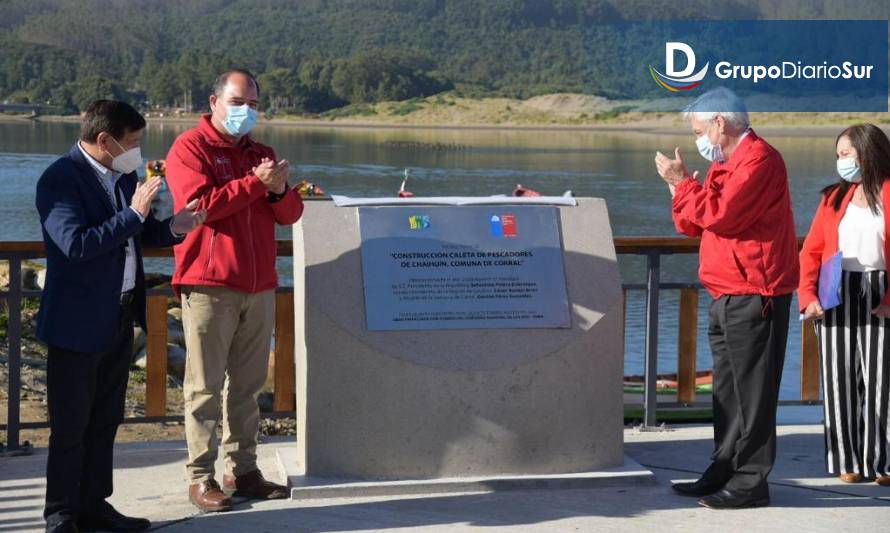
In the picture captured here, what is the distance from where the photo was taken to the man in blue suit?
451 cm

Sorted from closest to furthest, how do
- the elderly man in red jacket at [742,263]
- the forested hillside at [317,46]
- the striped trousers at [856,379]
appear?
the elderly man in red jacket at [742,263], the striped trousers at [856,379], the forested hillside at [317,46]

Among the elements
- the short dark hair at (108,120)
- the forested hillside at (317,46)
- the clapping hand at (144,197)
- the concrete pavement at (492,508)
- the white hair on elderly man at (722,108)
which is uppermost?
the forested hillside at (317,46)

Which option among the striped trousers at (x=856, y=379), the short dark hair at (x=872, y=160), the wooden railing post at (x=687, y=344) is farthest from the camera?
the wooden railing post at (x=687, y=344)

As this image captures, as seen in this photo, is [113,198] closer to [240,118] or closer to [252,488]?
[240,118]

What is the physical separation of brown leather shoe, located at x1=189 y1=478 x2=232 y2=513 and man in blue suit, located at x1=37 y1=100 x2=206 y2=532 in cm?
53

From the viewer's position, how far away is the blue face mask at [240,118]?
507 cm

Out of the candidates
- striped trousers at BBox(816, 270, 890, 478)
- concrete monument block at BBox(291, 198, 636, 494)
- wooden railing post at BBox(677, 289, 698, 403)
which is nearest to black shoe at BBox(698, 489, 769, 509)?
concrete monument block at BBox(291, 198, 636, 494)

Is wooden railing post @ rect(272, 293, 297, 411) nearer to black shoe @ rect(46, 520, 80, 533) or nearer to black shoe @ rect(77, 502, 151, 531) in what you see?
black shoe @ rect(77, 502, 151, 531)

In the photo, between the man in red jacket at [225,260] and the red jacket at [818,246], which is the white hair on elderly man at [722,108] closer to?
the red jacket at [818,246]

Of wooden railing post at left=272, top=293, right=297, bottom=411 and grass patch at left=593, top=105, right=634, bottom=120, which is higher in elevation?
grass patch at left=593, top=105, right=634, bottom=120

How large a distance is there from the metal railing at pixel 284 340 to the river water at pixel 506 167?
1075 mm

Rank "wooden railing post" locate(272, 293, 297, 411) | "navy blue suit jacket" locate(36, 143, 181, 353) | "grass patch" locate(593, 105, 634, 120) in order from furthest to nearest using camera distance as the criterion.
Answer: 1. "grass patch" locate(593, 105, 634, 120)
2. "wooden railing post" locate(272, 293, 297, 411)
3. "navy blue suit jacket" locate(36, 143, 181, 353)

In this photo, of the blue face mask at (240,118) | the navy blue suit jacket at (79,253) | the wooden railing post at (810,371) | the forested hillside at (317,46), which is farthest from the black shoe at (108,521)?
the forested hillside at (317,46)

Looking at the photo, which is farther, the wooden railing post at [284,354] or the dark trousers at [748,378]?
the wooden railing post at [284,354]
